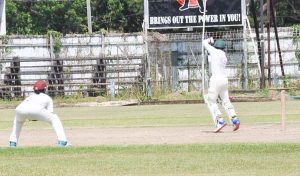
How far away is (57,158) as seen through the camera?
13.3m

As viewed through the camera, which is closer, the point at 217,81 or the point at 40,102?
the point at 40,102

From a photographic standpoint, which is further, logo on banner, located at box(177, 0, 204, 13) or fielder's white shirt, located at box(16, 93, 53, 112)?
logo on banner, located at box(177, 0, 204, 13)

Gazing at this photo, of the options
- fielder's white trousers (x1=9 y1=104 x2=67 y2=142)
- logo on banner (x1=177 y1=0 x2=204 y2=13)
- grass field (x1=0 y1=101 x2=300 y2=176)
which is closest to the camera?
grass field (x1=0 y1=101 x2=300 y2=176)

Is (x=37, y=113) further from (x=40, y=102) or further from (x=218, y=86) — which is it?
(x=218, y=86)

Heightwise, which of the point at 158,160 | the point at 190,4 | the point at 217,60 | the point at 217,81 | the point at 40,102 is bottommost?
the point at 158,160

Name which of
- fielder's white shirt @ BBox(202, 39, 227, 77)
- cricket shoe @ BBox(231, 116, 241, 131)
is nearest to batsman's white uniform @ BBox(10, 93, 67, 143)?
fielder's white shirt @ BBox(202, 39, 227, 77)

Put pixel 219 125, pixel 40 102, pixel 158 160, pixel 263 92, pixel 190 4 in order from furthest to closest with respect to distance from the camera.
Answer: pixel 190 4
pixel 263 92
pixel 219 125
pixel 40 102
pixel 158 160

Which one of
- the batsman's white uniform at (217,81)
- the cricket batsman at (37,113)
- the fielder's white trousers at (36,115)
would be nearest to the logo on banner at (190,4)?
the batsman's white uniform at (217,81)

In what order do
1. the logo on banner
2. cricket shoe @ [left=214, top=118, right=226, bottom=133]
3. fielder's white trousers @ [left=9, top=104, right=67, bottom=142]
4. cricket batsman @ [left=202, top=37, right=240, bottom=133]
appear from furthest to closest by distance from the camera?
the logo on banner
cricket batsman @ [left=202, top=37, right=240, bottom=133]
cricket shoe @ [left=214, top=118, right=226, bottom=133]
fielder's white trousers @ [left=9, top=104, right=67, bottom=142]

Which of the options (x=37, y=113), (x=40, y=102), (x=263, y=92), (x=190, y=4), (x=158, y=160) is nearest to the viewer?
(x=158, y=160)

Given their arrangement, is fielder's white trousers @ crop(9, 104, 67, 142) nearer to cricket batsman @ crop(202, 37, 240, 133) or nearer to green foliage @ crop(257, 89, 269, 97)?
cricket batsman @ crop(202, 37, 240, 133)

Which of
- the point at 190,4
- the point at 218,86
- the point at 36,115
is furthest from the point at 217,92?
the point at 190,4

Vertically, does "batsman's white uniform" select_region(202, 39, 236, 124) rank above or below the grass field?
above

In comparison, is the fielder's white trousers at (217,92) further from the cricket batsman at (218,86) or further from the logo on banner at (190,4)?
the logo on banner at (190,4)
